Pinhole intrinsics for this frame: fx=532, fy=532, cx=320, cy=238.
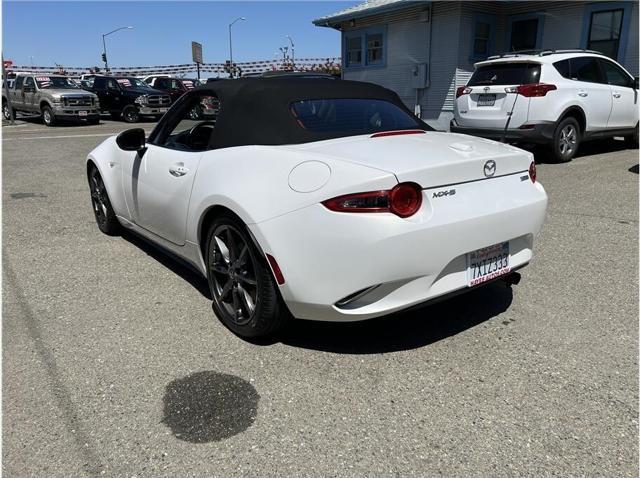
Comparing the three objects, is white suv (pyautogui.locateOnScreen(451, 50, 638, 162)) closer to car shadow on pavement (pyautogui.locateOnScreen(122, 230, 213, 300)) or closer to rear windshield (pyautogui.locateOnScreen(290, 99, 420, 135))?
rear windshield (pyautogui.locateOnScreen(290, 99, 420, 135))

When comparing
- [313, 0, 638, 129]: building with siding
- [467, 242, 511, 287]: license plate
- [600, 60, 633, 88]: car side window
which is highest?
[313, 0, 638, 129]: building with siding

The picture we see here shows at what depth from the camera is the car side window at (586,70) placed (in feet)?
29.0

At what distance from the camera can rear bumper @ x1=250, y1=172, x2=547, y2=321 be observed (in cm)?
254

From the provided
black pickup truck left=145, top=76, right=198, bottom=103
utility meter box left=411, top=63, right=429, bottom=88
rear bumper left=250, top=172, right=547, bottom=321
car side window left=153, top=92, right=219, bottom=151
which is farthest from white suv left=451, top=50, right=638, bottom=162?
black pickup truck left=145, top=76, right=198, bottom=103

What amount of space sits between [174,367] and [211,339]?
35cm

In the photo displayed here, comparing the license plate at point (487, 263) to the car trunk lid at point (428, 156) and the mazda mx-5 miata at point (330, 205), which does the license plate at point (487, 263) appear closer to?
the mazda mx-5 miata at point (330, 205)

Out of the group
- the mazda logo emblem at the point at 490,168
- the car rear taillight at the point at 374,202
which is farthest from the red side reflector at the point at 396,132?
the car rear taillight at the point at 374,202

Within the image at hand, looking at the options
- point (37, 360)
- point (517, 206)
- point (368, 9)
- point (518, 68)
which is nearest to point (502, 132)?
point (518, 68)

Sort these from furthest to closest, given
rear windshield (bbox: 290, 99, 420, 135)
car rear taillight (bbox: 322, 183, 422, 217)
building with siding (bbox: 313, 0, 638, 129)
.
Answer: building with siding (bbox: 313, 0, 638, 129)
rear windshield (bbox: 290, 99, 420, 135)
car rear taillight (bbox: 322, 183, 422, 217)

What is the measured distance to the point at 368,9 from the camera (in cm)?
1667

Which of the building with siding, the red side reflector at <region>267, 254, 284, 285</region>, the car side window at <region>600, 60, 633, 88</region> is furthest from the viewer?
the building with siding

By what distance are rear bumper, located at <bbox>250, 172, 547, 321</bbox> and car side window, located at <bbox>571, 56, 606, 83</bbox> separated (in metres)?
7.21

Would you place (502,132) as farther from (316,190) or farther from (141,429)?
(141,429)

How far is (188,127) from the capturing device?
4.16 meters
